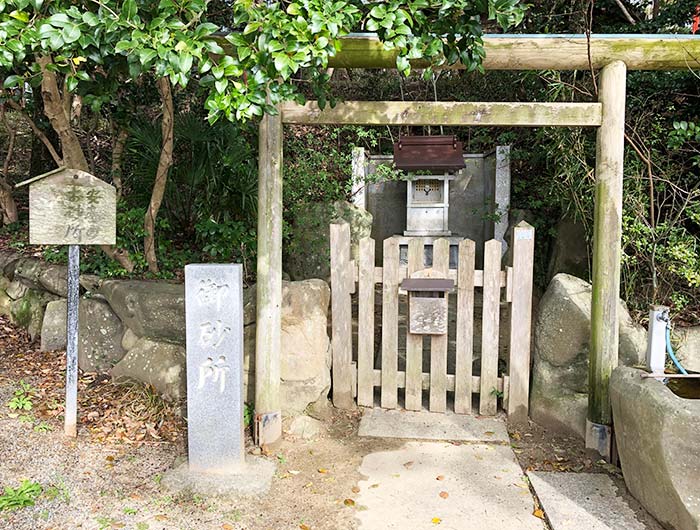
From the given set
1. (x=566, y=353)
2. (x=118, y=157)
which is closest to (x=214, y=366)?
(x=566, y=353)

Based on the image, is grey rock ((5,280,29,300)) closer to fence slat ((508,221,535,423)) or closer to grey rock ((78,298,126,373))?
grey rock ((78,298,126,373))

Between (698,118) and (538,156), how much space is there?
236 centimetres

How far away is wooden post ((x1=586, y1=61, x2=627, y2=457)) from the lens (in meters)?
3.63

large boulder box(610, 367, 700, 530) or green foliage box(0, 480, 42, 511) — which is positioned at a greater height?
large boulder box(610, 367, 700, 530)

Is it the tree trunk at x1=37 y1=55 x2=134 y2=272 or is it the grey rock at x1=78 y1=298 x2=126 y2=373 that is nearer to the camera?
the tree trunk at x1=37 y1=55 x2=134 y2=272

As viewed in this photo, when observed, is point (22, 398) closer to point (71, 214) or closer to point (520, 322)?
point (71, 214)

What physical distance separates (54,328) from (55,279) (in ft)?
1.56

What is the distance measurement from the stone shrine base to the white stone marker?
5 cm

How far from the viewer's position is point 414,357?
4336 millimetres

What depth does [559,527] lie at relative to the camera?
286cm

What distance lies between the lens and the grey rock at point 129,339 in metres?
4.64

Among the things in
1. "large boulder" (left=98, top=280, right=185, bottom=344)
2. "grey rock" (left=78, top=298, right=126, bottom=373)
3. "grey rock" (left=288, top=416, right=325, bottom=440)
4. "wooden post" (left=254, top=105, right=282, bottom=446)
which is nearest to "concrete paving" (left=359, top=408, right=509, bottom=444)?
"grey rock" (left=288, top=416, right=325, bottom=440)

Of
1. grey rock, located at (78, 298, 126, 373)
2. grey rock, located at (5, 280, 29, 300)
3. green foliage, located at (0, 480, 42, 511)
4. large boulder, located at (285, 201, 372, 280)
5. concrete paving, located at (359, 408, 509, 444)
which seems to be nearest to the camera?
green foliage, located at (0, 480, 42, 511)

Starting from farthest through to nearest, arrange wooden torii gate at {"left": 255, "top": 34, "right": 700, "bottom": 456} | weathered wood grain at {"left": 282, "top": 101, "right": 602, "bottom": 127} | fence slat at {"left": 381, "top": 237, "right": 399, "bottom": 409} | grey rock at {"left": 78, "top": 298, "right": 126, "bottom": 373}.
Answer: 1. grey rock at {"left": 78, "top": 298, "right": 126, "bottom": 373}
2. fence slat at {"left": 381, "top": 237, "right": 399, "bottom": 409}
3. weathered wood grain at {"left": 282, "top": 101, "right": 602, "bottom": 127}
4. wooden torii gate at {"left": 255, "top": 34, "right": 700, "bottom": 456}
